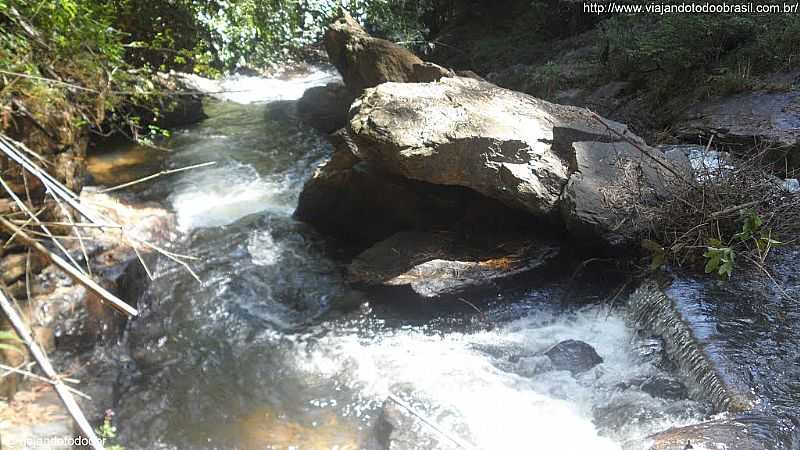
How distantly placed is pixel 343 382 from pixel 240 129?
6361mm

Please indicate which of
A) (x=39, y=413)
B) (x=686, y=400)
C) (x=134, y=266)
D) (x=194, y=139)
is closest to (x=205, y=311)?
(x=134, y=266)

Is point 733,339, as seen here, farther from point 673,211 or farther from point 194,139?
point 194,139

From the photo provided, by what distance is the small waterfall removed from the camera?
2908 millimetres

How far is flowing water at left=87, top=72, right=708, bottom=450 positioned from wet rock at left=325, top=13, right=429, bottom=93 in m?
2.55

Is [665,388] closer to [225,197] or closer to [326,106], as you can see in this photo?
[225,197]

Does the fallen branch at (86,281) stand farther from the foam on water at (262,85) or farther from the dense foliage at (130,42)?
the foam on water at (262,85)

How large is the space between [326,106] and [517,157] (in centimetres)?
624

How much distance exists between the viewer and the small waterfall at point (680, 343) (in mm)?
2908

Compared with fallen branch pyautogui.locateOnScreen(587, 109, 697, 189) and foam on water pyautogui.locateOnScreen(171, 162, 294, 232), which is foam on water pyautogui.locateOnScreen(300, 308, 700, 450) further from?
Answer: foam on water pyautogui.locateOnScreen(171, 162, 294, 232)

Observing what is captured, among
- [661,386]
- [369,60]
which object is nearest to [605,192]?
[661,386]

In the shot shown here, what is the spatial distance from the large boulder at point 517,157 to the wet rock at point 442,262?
0.38 metres

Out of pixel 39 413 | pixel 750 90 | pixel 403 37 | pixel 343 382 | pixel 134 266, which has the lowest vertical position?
pixel 343 382

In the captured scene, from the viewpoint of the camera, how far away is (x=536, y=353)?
393 cm

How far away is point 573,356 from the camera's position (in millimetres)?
3789
